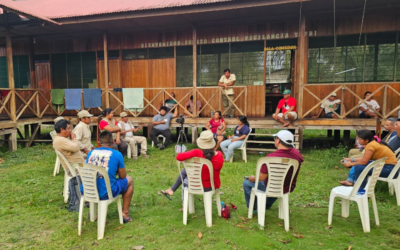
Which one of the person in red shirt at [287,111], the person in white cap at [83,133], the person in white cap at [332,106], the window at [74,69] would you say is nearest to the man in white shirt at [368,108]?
the person in white cap at [332,106]

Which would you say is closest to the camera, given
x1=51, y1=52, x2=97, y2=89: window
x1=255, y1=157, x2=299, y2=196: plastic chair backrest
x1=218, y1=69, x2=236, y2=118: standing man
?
x1=255, y1=157, x2=299, y2=196: plastic chair backrest

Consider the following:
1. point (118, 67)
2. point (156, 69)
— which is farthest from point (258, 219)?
point (118, 67)

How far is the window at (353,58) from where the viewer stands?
7785 millimetres

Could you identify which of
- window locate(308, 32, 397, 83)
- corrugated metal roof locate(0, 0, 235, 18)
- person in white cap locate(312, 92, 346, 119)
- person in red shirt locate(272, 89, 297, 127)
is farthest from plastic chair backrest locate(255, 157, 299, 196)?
window locate(308, 32, 397, 83)

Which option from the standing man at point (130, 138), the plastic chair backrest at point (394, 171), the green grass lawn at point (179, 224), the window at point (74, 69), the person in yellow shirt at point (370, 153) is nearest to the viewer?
the green grass lawn at point (179, 224)

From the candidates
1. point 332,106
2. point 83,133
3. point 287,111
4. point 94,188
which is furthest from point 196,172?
point 332,106

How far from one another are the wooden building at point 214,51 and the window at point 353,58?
0.03 metres

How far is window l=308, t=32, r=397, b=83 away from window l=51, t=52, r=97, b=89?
24.9 feet

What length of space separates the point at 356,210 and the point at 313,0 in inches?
195

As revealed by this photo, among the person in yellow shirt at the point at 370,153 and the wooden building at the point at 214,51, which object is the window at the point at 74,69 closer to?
the wooden building at the point at 214,51

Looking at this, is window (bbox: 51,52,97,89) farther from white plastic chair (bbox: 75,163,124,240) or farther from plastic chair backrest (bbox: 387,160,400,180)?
plastic chair backrest (bbox: 387,160,400,180)

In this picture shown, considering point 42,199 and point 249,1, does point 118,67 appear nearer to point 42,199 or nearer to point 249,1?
point 249,1

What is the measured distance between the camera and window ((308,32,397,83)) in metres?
7.79

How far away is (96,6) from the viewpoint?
352 inches
